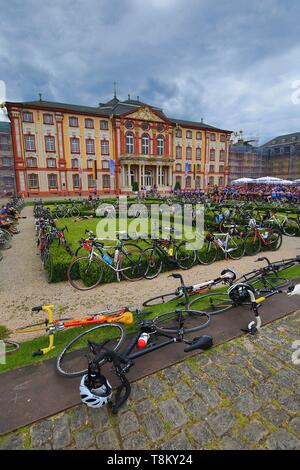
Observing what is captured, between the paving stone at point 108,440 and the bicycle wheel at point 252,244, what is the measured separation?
691 centimetres

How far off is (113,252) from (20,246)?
5214 mm

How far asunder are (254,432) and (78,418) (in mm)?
1590

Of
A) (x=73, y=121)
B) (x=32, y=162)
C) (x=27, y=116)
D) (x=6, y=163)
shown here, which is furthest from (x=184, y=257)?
(x=6, y=163)

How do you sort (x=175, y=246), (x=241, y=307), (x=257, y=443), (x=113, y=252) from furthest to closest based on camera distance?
(x=175, y=246)
(x=113, y=252)
(x=241, y=307)
(x=257, y=443)

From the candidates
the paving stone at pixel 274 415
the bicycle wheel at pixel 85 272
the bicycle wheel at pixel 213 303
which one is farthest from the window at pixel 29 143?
the paving stone at pixel 274 415

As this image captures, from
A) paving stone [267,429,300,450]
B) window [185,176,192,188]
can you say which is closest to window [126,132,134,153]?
window [185,176,192,188]

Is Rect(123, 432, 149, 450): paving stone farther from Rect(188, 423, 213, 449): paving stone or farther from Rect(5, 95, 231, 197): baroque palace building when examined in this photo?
Rect(5, 95, 231, 197): baroque palace building

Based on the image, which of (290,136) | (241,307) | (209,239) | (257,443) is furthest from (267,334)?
(290,136)

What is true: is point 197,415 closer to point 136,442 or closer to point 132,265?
point 136,442

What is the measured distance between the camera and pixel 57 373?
9.21ft

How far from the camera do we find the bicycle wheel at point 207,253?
7098 mm

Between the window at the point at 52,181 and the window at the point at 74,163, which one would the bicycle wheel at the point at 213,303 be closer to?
the window at the point at 52,181

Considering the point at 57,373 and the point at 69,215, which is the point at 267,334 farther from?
the point at 69,215

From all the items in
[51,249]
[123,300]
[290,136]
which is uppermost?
[290,136]
